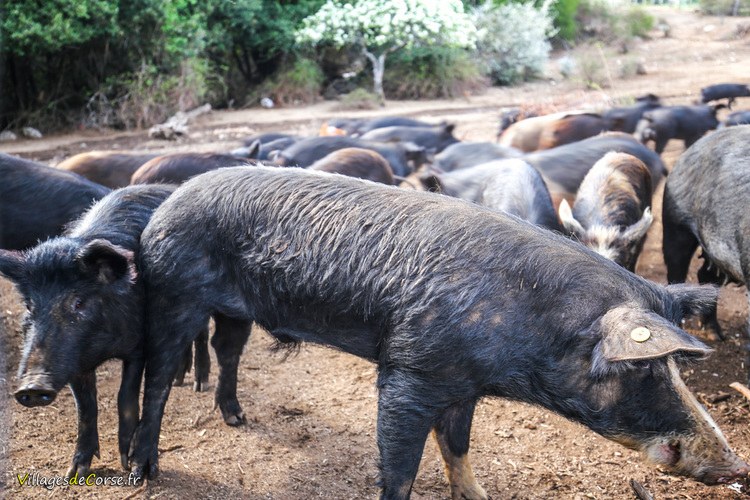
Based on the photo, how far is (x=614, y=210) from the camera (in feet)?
21.1

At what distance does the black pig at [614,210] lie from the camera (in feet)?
18.2

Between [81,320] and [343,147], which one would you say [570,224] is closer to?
[81,320]

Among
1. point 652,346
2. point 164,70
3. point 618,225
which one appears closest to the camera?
point 652,346

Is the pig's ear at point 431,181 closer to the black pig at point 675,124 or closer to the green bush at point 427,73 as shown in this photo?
the black pig at point 675,124

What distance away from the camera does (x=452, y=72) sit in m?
21.8

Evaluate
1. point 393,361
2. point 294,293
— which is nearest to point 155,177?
point 294,293

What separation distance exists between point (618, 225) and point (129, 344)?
3949 millimetres

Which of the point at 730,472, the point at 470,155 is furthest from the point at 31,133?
the point at 730,472

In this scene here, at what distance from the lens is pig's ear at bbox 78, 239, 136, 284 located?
3617 millimetres

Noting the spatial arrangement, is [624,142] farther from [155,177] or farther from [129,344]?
[129,344]

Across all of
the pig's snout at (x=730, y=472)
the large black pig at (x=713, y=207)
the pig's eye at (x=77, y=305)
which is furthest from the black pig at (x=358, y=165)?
the pig's snout at (x=730, y=472)

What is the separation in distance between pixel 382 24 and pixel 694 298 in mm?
16563

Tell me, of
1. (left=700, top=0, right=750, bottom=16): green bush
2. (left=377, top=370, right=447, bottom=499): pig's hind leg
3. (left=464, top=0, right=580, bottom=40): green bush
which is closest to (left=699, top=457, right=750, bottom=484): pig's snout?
(left=377, top=370, right=447, bottom=499): pig's hind leg

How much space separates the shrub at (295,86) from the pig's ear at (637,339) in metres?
17.7
